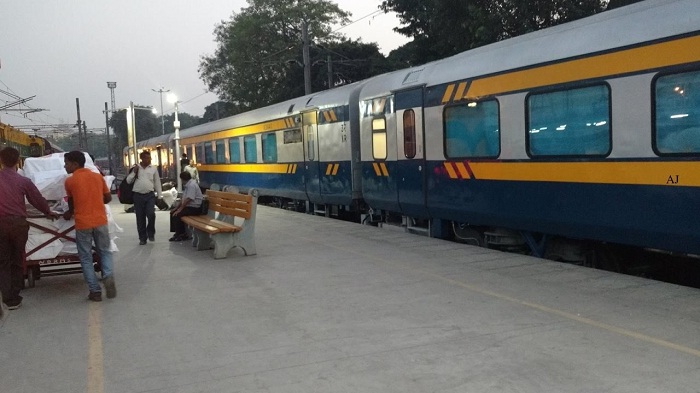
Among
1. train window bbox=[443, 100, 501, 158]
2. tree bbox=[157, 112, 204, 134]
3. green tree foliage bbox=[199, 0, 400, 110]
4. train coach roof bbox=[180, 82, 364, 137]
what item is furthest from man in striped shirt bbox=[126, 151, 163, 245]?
tree bbox=[157, 112, 204, 134]

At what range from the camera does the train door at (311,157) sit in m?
15.8

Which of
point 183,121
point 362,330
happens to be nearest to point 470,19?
point 362,330

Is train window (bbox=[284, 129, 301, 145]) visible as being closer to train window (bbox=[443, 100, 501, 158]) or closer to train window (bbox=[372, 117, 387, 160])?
train window (bbox=[372, 117, 387, 160])

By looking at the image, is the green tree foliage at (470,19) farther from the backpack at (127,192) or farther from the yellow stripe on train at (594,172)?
the backpack at (127,192)

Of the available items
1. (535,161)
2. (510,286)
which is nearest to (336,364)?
(510,286)

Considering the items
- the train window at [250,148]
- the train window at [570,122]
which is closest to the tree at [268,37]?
the train window at [250,148]

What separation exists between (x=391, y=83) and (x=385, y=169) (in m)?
1.59

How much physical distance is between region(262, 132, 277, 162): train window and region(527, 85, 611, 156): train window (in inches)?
444

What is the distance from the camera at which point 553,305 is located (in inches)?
248

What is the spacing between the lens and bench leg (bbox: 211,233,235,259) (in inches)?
381

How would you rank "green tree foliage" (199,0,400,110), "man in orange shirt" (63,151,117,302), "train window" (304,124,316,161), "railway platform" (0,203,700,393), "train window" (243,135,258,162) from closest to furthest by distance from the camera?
"railway platform" (0,203,700,393) → "man in orange shirt" (63,151,117,302) → "train window" (304,124,316,161) → "train window" (243,135,258,162) → "green tree foliage" (199,0,400,110)

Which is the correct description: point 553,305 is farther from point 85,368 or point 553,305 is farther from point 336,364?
point 85,368

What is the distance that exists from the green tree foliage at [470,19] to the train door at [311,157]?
25.5ft

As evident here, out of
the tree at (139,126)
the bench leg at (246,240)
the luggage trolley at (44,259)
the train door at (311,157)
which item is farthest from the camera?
the tree at (139,126)
